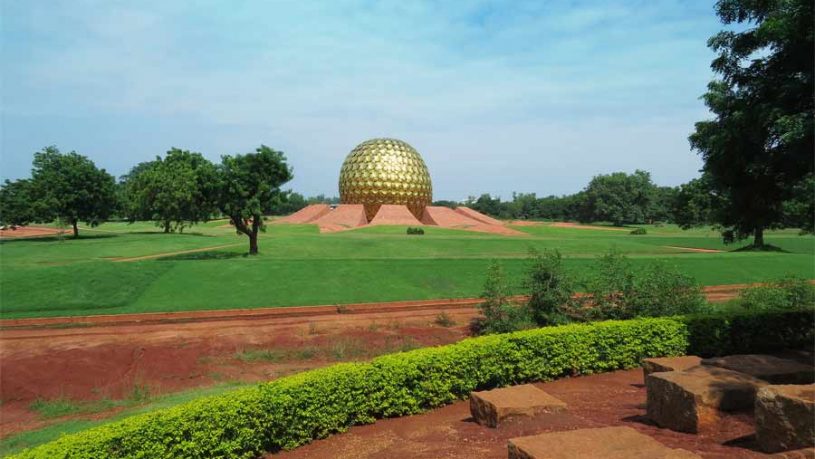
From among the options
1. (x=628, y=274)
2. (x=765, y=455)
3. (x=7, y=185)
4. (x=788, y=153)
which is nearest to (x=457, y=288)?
(x=628, y=274)

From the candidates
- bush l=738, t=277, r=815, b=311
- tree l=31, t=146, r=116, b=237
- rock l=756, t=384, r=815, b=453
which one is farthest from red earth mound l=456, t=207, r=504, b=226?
rock l=756, t=384, r=815, b=453

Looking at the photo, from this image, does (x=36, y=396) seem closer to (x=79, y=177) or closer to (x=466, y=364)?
(x=466, y=364)

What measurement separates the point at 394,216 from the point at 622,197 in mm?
Result: 48332

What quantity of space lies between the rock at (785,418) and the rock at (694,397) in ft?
2.89

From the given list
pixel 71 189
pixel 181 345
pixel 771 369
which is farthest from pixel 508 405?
pixel 71 189

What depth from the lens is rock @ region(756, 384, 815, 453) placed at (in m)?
4.61

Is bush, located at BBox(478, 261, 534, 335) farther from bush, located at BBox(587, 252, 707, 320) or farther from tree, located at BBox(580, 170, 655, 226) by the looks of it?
tree, located at BBox(580, 170, 655, 226)

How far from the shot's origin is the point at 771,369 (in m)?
7.23

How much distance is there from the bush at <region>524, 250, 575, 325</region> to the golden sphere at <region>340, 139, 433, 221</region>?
42.2 m

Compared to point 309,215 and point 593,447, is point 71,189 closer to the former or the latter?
point 309,215

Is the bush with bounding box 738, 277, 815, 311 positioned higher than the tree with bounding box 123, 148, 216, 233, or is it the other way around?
the tree with bounding box 123, 148, 216, 233

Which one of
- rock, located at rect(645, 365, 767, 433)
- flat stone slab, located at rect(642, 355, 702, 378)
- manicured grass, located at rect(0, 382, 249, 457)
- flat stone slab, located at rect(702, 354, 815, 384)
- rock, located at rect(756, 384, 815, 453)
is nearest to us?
rock, located at rect(756, 384, 815, 453)

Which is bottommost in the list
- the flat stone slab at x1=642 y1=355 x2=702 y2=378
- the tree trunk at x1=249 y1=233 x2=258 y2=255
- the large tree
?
the flat stone slab at x1=642 y1=355 x2=702 y2=378

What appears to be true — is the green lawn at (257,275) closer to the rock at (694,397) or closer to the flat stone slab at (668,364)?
the flat stone slab at (668,364)
